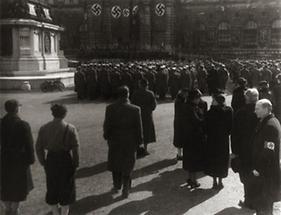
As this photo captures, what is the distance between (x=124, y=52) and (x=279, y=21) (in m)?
19.3

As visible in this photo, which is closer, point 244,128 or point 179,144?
point 244,128

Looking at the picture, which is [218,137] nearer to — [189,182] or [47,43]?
[189,182]

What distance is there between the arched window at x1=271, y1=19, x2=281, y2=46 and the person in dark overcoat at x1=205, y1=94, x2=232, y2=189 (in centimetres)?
5052

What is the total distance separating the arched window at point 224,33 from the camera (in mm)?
60219

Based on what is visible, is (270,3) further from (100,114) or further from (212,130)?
(212,130)

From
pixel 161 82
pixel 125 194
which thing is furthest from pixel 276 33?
pixel 125 194

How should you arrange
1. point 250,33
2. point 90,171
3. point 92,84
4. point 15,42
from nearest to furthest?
point 90,171
point 92,84
point 15,42
point 250,33

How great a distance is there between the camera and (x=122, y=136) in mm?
7934

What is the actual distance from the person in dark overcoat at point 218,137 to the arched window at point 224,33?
53092 mm

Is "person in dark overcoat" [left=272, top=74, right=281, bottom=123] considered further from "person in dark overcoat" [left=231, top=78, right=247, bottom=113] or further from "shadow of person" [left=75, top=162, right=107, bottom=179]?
"shadow of person" [left=75, top=162, right=107, bottom=179]

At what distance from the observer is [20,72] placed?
28156 mm

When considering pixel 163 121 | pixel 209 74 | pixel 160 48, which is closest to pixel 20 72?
pixel 209 74

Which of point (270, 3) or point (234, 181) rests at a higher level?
point (270, 3)

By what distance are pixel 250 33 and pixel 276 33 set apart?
3.32m
